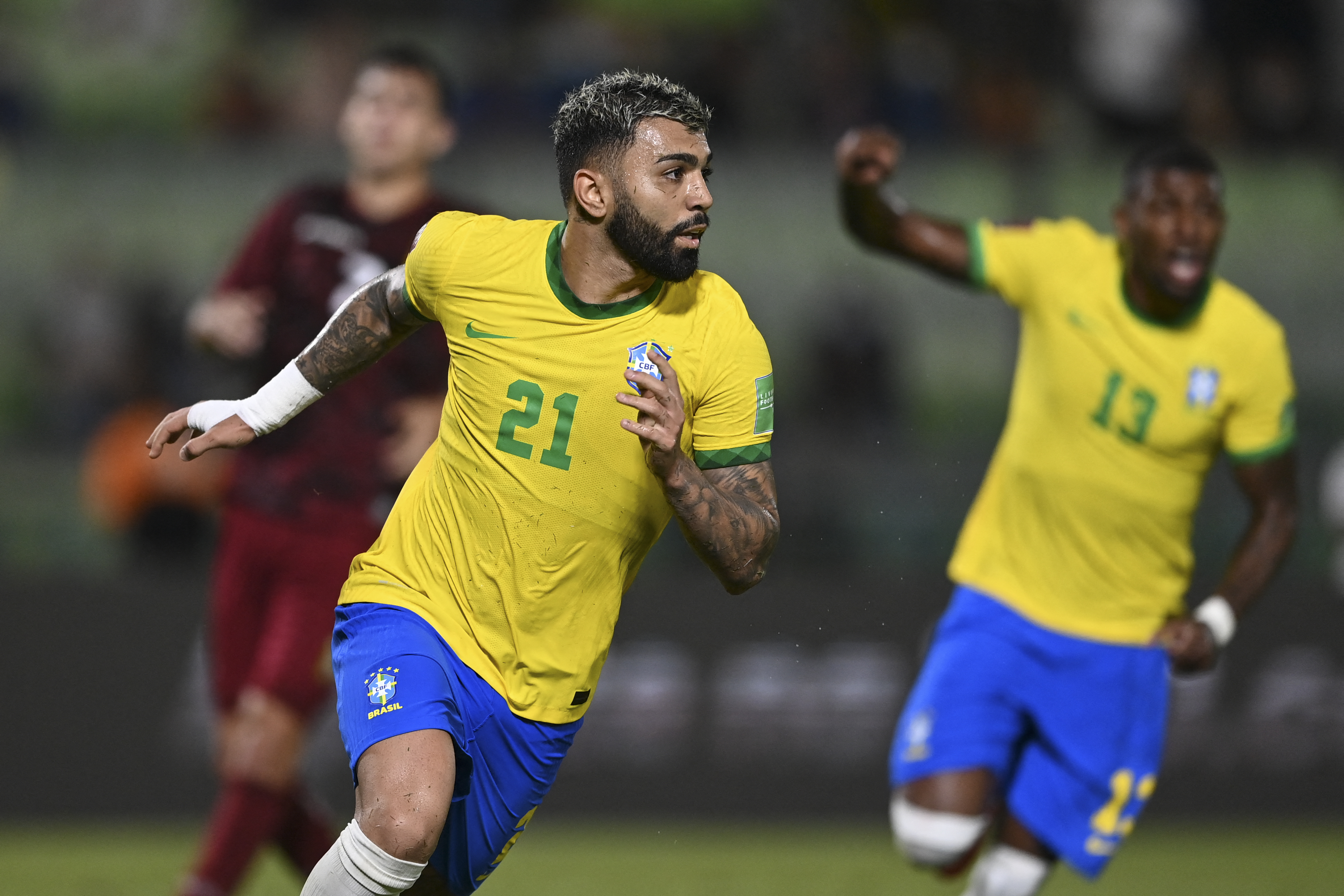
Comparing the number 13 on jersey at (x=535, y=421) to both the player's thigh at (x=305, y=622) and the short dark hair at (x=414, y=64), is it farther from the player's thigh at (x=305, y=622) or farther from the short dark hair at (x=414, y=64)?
the short dark hair at (x=414, y=64)

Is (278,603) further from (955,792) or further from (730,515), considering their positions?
(730,515)

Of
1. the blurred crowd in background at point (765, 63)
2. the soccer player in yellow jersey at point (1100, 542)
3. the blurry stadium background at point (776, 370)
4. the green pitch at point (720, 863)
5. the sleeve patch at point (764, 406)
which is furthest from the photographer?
the blurred crowd in background at point (765, 63)

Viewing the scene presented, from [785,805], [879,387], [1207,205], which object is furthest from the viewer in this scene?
[879,387]

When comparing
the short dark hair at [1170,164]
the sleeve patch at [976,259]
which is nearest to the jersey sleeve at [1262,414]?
the short dark hair at [1170,164]

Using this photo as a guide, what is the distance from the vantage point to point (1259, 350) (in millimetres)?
5531

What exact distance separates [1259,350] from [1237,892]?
293cm

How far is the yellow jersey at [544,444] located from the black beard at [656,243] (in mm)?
135

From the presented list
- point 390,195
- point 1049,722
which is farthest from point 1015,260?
point 390,195

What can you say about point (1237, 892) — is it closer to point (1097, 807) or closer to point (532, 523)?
point (1097, 807)

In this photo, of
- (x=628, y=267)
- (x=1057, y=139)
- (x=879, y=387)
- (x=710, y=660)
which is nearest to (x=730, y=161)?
(x=879, y=387)

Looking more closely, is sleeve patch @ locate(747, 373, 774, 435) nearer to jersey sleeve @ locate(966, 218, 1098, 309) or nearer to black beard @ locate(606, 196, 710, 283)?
black beard @ locate(606, 196, 710, 283)

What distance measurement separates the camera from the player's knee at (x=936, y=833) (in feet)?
17.6

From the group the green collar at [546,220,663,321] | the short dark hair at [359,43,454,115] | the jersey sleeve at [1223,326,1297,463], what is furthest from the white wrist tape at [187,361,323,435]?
the jersey sleeve at [1223,326,1297,463]

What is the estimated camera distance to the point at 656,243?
3809 mm
